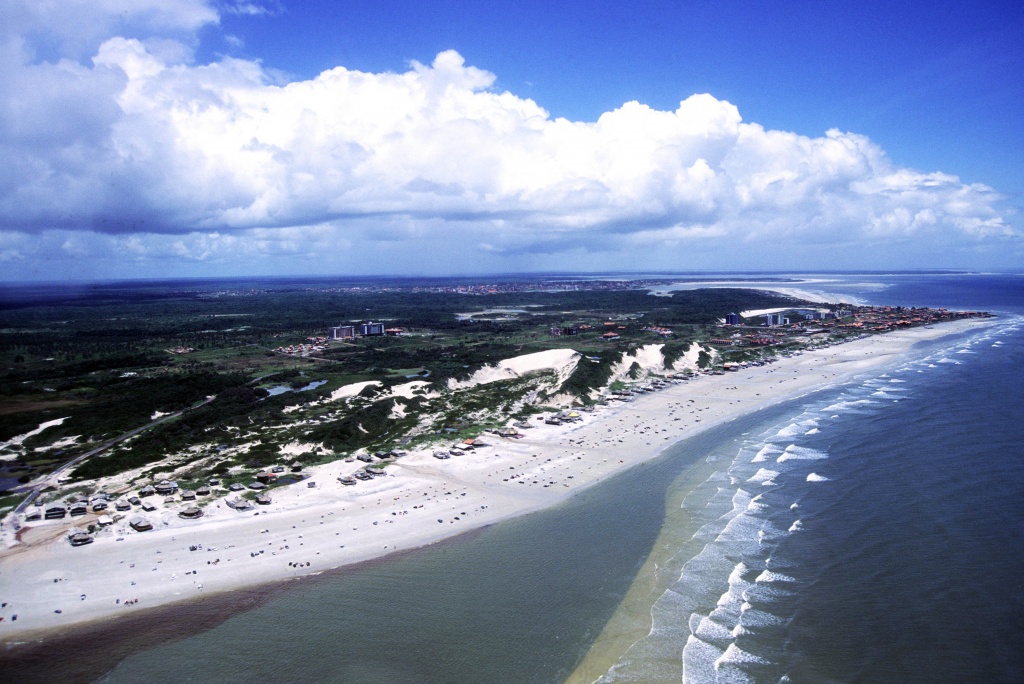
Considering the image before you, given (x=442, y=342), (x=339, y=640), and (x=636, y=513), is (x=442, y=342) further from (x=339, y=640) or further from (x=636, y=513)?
(x=339, y=640)

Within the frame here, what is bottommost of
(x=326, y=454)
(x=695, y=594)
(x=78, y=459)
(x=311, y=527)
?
(x=695, y=594)

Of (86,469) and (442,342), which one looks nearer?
(86,469)

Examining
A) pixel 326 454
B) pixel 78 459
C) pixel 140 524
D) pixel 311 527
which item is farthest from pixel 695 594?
pixel 78 459

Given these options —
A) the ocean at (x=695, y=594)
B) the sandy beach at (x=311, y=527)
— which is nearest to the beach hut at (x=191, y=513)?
the sandy beach at (x=311, y=527)

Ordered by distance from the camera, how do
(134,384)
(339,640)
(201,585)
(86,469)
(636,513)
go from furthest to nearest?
1. (134,384)
2. (86,469)
3. (636,513)
4. (201,585)
5. (339,640)

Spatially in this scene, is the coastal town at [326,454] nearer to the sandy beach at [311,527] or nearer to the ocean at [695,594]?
the sandy beach at [311,527]

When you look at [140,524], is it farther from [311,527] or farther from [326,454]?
[326,454]

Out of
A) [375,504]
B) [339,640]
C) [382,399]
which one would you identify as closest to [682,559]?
[339,640]
